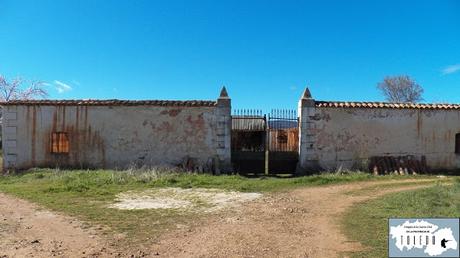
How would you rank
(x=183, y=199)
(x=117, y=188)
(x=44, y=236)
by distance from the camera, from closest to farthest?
1. (x=44, y=236)
2. (x=183, y=199)
3. (x=117, y=188)

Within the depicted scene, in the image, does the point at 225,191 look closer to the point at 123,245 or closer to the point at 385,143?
the point at 123,245

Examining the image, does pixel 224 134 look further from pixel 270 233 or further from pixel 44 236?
pixel 44 236

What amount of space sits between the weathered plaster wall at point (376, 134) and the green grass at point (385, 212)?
592 cm

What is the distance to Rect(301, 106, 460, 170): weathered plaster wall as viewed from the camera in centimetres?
1702

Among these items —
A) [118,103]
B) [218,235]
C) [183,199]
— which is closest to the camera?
[218,235]

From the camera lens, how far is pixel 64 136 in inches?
680

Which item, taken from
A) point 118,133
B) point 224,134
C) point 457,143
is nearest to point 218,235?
point 224,134

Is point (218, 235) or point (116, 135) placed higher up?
point (116, 135)

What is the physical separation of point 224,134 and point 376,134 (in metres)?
5.94

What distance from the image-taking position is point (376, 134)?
684 inches

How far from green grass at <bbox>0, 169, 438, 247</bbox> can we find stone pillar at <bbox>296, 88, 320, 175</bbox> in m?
1.56

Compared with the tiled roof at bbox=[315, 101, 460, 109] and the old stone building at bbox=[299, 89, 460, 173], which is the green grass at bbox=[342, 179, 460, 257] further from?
the tiled roof at bbox=[315, 101, 460, 109]

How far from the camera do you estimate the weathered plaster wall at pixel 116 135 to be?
55.3ft

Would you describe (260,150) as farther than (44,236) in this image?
Yes
